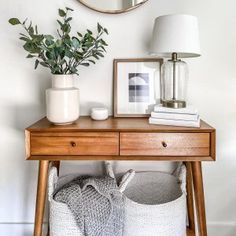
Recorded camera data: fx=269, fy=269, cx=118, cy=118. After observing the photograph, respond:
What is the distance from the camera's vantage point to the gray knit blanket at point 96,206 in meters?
1.33

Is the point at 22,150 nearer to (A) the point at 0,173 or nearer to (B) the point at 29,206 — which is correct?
(A) the point at 0,173

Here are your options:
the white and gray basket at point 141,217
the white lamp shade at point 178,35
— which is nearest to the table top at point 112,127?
the white and gray basket at point 141,217

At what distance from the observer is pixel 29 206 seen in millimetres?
1768

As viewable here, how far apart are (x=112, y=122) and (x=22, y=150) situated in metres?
0.67

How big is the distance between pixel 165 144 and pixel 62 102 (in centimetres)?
54

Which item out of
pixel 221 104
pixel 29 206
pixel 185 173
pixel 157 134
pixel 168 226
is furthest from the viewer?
pixel 29 206

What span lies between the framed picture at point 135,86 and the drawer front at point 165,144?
342 mm

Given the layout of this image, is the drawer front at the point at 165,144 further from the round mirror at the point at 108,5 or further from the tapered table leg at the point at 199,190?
the round mirror at the point at 108,5

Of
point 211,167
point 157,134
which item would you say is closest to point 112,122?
point 157,134

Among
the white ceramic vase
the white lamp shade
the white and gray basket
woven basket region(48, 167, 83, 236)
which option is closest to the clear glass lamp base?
the white lamp shade

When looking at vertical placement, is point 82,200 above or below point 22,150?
below

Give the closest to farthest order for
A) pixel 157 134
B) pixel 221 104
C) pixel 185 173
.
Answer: pixel 157 134
pixel 185 173
pixel 221 104

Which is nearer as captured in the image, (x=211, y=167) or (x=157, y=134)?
(x=157, y=134)

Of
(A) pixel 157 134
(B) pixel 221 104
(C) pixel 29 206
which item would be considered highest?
(B) pixel 221 104
